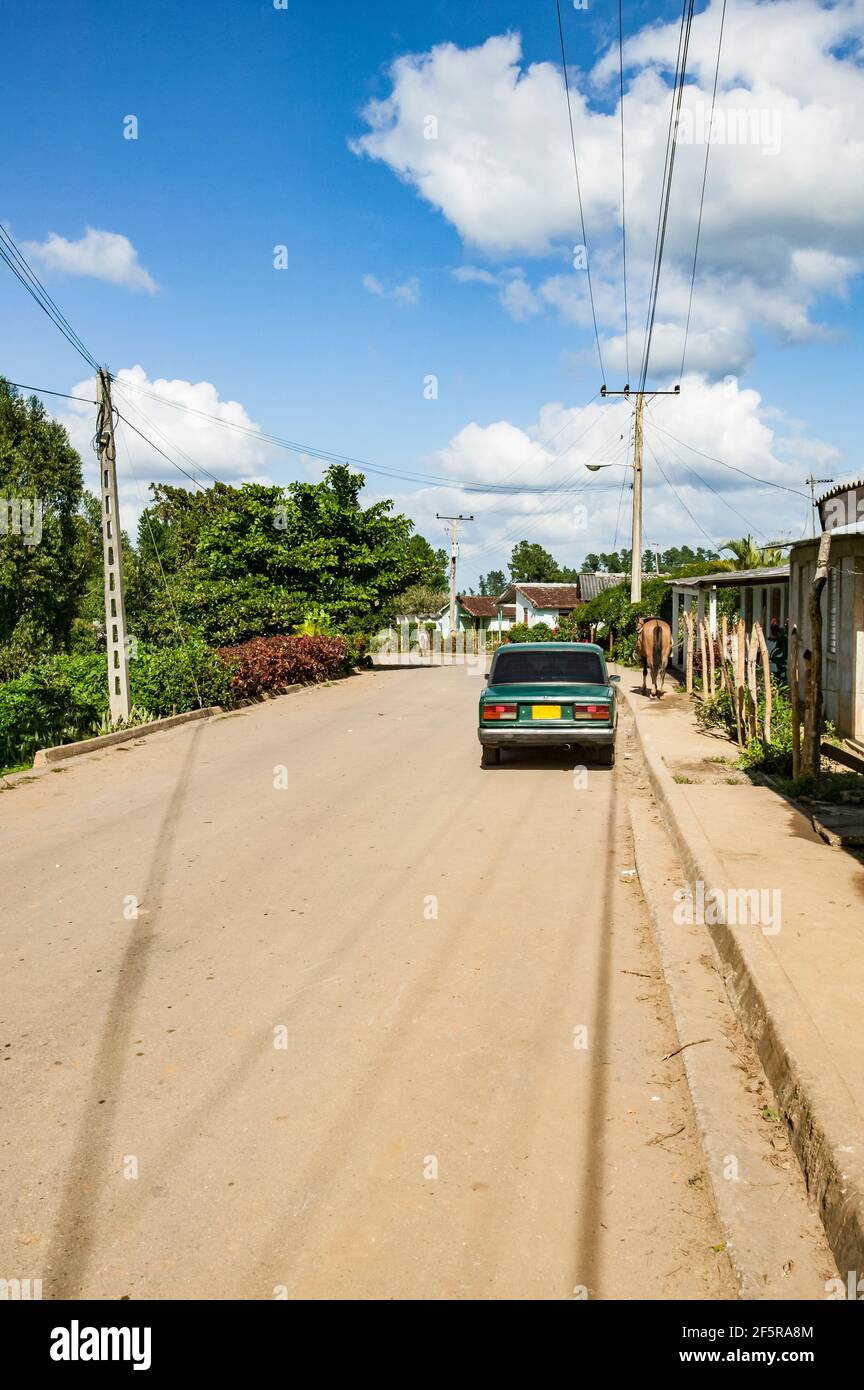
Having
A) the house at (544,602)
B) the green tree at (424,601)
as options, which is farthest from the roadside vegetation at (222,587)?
the house at (544,602)

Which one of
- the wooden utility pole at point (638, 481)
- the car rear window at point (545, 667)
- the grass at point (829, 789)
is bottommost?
the grass at point (829, 789)

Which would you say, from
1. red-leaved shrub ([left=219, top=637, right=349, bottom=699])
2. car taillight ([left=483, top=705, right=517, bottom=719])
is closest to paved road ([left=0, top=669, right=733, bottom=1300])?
car taillight ([left=483, top=705, right=517, bottom=719])

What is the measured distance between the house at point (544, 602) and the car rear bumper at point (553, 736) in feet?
229

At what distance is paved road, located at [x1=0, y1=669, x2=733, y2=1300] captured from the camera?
3.10 m

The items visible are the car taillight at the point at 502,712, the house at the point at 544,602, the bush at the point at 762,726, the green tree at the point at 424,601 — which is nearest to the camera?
the bush at the point at 762,726

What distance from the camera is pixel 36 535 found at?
39344mm

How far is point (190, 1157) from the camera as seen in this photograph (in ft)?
12.0

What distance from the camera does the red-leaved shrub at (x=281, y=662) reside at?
22.9 metres

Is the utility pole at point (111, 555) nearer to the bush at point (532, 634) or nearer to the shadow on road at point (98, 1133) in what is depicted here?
the shadow on road at point (98, 1133)

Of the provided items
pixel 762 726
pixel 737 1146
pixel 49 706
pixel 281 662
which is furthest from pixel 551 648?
pixel 281 662

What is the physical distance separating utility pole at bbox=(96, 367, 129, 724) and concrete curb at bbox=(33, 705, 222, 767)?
2.02 feet

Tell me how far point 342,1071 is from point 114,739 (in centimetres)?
1253
